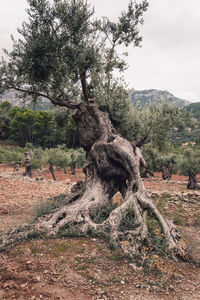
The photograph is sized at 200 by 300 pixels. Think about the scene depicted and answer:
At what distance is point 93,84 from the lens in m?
10.7

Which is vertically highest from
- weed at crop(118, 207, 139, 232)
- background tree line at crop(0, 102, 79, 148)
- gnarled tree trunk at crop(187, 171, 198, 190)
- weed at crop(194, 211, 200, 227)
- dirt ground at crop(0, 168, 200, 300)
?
background tree line at crop(0, 102, 79, 148)

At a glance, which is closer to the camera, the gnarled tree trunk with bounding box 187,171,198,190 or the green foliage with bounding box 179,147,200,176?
the gnarled tree trunk with bounding box 187,171,198,190

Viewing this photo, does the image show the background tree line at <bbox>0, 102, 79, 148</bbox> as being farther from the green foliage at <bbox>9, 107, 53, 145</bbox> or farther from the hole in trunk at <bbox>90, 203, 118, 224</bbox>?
the hole in trunk at <bbox>90, 203, 118, 224</bbox>

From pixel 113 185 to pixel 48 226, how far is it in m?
3.40

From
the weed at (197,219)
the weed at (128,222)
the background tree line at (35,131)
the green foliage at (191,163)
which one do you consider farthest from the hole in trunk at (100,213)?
the background tree line at (35,131)

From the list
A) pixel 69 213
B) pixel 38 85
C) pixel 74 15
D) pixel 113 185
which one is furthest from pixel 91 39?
pixel 69 213

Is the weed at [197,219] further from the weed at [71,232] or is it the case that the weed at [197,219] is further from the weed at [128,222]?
the weed at [71,232]

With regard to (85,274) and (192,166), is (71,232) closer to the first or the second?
(85,274)

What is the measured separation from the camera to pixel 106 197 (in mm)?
8172

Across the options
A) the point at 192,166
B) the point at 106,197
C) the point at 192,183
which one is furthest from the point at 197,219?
the point at 192,166

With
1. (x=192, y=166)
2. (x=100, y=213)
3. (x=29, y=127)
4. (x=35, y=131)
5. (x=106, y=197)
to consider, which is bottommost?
(x=192, y=166)

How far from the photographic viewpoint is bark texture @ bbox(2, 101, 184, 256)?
19.4 feet

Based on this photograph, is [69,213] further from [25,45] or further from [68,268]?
[25,45]

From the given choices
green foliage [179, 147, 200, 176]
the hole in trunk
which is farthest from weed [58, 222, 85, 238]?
green foliage [179, 147, 200, 176]
